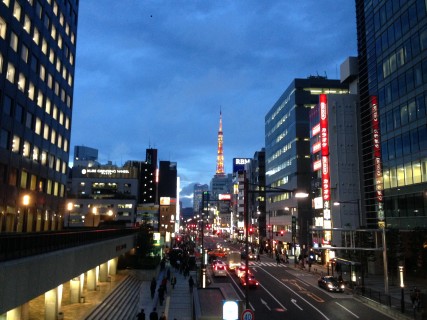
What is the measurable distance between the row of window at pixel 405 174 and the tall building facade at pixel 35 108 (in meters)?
43.2

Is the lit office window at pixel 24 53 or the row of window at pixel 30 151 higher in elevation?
the lit office window at pixel 24 53

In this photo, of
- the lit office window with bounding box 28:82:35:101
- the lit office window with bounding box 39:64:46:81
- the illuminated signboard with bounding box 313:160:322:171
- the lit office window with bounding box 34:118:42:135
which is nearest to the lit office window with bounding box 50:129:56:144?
the lit office window with bounding box 34:118:42:135

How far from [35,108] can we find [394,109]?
4582cm

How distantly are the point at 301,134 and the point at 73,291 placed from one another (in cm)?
6758

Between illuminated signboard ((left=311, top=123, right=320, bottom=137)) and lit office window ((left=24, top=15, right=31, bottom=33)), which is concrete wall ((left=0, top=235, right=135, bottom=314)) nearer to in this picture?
lit office window ((left=24, top=15, right=31, bottom=33))

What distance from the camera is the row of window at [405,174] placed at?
1839 inches

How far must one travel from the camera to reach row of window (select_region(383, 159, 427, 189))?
46.7 m

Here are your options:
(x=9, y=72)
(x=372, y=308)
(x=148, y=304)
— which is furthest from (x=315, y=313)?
(x=9, y=72)

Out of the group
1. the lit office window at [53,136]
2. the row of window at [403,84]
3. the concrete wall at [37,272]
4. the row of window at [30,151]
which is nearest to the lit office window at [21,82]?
the row of window at [30,151]

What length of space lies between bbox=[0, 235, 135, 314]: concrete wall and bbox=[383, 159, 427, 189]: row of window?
3644cm

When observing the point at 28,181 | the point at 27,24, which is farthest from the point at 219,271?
the point at 27,24

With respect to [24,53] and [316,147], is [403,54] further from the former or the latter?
[24,53]

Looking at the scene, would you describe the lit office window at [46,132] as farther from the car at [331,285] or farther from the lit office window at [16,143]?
the car at [331,285]

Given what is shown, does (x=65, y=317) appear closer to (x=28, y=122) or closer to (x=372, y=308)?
(x=372, y=308)
